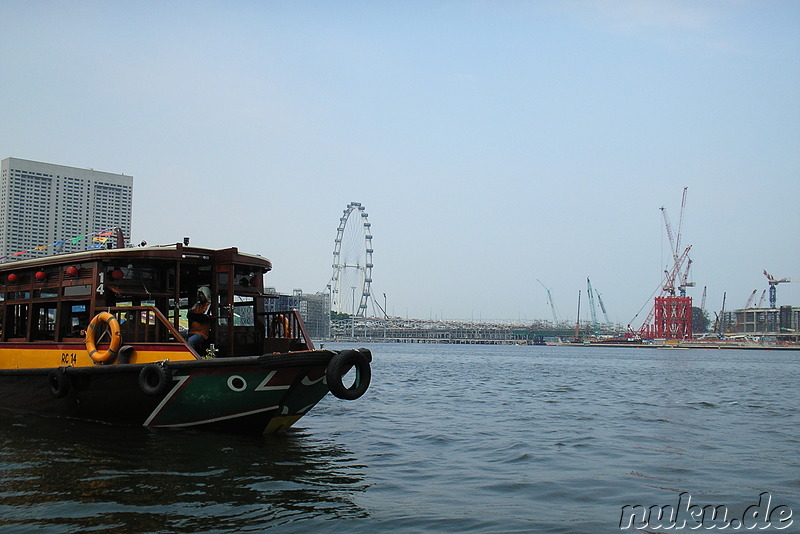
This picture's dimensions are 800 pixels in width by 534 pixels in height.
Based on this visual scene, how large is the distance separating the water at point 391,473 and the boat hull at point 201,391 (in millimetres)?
274

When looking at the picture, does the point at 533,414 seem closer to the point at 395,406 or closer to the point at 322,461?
the point at 395,406

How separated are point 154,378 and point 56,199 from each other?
18.5 metres

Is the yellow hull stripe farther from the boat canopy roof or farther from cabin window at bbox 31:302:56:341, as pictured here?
the boat canopy roof

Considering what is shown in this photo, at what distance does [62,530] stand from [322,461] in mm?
4038

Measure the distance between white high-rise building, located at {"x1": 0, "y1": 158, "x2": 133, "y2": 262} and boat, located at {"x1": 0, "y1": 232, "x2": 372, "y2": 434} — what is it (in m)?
12.8

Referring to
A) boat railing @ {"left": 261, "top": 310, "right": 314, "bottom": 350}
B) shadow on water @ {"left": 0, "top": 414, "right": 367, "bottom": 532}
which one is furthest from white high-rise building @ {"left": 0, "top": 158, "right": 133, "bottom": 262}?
shadow on water @ {"left": 0, "top": 414, "right": 367, "bottom": 532}

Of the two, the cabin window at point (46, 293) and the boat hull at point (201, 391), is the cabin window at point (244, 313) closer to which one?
the boat hull at point (201, 391)

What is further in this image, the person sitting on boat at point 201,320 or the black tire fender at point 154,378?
the person sitting on boat at point 201,320

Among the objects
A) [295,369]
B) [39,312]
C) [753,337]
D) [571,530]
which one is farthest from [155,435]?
[753,337]

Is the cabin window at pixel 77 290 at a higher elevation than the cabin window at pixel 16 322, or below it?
higher

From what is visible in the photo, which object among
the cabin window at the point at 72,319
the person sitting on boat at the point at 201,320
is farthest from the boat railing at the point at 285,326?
the cabin window at the point at 72,319

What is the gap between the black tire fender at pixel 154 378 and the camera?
1038 cm

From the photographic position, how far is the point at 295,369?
34.6 feet

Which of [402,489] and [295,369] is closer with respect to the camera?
[402,489]
